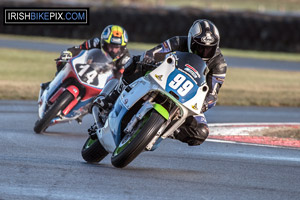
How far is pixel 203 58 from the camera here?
24.7ft

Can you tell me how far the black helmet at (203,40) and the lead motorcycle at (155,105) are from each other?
0.24 meters

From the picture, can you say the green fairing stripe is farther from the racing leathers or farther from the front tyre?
the racing leathers

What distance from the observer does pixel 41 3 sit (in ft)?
112

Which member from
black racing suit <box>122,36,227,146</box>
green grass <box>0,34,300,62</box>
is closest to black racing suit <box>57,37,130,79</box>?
black racing suit <box>122,36,227,146</box>

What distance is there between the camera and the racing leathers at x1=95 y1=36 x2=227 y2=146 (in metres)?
7.38

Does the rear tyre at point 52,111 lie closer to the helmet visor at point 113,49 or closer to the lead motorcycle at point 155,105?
the helmet visor at point 113,49

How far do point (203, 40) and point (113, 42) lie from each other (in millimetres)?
3706

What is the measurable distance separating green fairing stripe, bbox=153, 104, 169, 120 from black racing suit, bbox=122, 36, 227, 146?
66cm

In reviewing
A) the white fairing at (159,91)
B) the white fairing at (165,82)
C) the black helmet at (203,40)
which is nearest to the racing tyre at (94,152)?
the white fairing at (159,91)

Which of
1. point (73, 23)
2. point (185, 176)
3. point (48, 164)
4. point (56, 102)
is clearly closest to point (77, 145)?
point (56, 102)

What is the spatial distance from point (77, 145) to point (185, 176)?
2597 millimetres

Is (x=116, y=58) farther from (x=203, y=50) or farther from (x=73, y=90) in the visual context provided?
(x=203, y=50)

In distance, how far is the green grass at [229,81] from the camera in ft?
56.3

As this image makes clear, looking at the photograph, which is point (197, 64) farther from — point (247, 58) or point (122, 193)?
point (247, 58)
